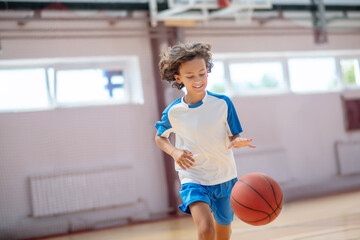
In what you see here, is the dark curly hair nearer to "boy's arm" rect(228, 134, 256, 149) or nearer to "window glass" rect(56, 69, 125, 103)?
"boy's arm" rect(228, 134, 256, 149)

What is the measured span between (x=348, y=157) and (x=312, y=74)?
4.93 ft

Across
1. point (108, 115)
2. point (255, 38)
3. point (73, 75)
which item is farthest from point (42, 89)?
point (255, 38)

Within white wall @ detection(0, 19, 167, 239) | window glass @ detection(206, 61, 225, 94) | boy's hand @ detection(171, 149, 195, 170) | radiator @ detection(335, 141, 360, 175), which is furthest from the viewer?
radiator @ detection(335, 141, 360, 175)

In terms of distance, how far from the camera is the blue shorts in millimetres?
2684

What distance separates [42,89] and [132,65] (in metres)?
1.31

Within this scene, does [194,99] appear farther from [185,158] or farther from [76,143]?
[76,143]

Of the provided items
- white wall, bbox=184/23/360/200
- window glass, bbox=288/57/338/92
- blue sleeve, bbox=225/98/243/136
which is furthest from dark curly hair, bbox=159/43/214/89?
window glass, bbox=288/57/338/92

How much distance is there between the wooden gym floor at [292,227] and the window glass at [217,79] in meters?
2.00

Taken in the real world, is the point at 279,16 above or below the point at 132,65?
above

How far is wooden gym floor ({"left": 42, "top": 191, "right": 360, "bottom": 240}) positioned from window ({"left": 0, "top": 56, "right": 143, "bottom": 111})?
1.74 meters

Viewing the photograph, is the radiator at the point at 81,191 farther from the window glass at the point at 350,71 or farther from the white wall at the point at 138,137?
the window glass at the point at 350,71

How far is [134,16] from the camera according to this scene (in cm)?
684

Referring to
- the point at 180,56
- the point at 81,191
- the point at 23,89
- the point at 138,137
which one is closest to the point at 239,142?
the point at 180,56

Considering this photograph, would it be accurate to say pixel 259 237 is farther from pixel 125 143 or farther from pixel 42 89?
pixel 42 89
